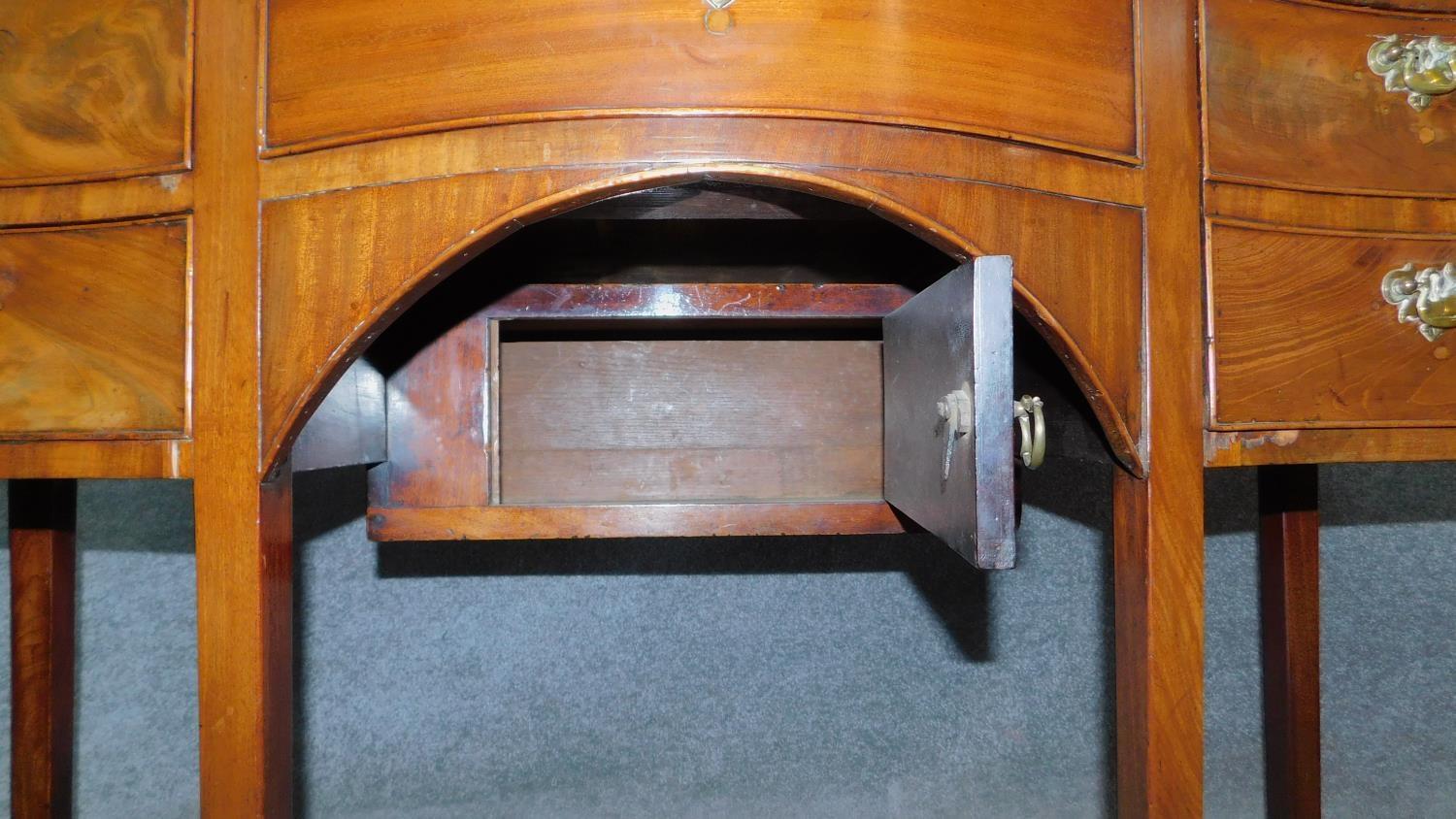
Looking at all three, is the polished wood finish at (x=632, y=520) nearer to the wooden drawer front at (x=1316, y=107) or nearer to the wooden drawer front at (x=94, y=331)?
the wooden drawer front at (x=94, y=331)

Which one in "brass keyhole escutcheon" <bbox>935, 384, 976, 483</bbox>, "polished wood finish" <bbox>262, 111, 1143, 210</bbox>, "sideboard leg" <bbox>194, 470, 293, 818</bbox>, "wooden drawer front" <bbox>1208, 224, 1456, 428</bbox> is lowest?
"sideboard leg" <bbox>194, 470, 293, 818</bbox>

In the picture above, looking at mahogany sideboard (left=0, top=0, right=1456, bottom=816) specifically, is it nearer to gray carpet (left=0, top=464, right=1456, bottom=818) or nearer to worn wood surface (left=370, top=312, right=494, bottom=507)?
worn wood surface (left=370, top=312, right=494, bottom=507)

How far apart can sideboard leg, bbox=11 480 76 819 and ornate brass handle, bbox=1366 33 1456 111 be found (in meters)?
1.10

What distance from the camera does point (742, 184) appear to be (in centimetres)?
46

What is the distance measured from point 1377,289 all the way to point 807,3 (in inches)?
15.3

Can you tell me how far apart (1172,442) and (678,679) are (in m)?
0.69

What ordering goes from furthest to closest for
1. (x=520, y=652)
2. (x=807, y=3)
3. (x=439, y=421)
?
(x=520, y=652), (x=439, y=421), (x=807, y=3)

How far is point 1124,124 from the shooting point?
45 cm

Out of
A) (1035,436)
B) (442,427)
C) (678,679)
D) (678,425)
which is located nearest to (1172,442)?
(1035,436)

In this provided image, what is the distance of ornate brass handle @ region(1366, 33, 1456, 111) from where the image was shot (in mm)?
470

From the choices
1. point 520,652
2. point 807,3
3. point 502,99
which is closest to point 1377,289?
point 807,3

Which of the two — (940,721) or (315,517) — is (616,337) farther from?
(940,721)

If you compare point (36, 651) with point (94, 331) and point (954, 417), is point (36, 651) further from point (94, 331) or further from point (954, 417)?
point (954, 417)

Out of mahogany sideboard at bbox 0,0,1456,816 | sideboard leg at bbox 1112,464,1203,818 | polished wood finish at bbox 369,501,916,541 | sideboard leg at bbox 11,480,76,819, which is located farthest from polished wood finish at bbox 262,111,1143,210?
sideboard leg at bbox 11,480,76,819
